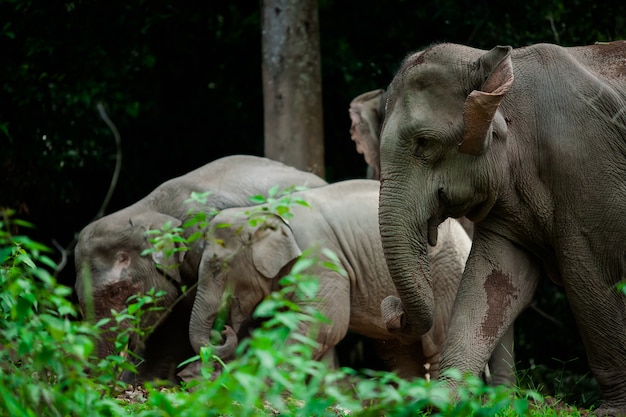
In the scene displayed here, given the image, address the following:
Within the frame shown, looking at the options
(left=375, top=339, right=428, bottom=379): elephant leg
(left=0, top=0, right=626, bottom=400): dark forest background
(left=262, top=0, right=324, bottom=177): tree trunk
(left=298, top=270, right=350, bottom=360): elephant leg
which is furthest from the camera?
(left=0, top=0, right=626, bottom=400): dark forest background

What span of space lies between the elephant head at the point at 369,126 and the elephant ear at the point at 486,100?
12.0ft

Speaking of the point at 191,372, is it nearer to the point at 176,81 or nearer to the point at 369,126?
the point at 369,126

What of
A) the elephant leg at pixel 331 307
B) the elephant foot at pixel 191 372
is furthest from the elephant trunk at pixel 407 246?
the elephant foot at pixel 191 372

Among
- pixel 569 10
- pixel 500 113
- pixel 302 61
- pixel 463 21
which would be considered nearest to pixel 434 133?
pixel 500 113

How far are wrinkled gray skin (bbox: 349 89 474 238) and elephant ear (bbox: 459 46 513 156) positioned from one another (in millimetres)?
3655

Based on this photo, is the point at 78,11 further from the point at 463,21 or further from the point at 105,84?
→ the point at 463,21

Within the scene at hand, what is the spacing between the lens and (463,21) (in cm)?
1082

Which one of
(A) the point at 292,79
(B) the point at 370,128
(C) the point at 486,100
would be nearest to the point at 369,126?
(B) the point at 370,128

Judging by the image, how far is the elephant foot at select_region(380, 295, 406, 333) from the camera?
5891 millimetres

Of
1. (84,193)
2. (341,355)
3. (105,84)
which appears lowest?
(341,355)

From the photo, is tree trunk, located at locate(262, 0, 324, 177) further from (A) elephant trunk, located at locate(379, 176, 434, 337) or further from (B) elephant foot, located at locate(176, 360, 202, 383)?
(A) elephant trunk, located at locate(379, 176, 434, 337)

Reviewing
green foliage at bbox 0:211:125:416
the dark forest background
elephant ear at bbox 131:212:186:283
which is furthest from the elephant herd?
the dark forest background

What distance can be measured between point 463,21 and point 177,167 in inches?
139

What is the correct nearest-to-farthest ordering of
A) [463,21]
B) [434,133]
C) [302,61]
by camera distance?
[434,133] < [302,61] < [463,21]
